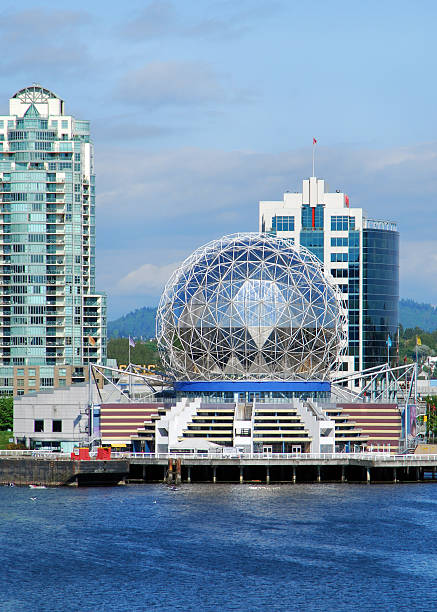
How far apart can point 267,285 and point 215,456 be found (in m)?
27.9

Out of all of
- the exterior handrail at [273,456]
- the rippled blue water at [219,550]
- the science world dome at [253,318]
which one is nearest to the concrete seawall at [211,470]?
the exterior handrail at [273,456]

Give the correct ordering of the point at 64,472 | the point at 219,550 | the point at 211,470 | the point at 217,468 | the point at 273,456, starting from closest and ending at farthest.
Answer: the point at 219,550 → the point at 64,472 → the point at 273,456 → the point at 217,468 → the point at 211,470

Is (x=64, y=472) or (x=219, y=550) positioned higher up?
(x=64, y=472)

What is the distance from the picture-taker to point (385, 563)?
336 ft

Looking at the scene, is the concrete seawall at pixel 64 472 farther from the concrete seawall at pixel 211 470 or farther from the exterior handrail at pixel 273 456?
the exterior handrail at pixel 273 456

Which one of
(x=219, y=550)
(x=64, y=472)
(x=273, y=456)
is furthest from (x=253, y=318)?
(x=219, y=550)

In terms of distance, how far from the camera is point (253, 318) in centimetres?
16950

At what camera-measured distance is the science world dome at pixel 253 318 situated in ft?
557

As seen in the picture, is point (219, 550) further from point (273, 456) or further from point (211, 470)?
point (211, 470)

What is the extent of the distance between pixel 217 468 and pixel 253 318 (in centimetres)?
2266

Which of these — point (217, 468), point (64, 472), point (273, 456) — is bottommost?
point (64, 472)

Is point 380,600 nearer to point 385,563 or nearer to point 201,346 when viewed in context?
point 385,563

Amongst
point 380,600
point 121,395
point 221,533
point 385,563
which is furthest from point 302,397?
point 380,600

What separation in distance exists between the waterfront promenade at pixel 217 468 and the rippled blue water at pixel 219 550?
8.21 metres
